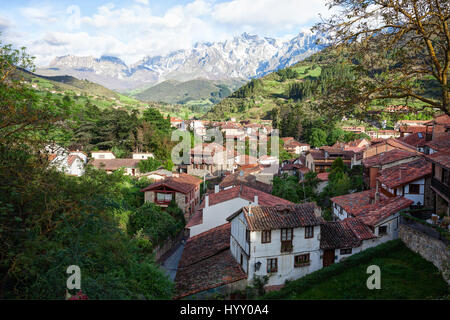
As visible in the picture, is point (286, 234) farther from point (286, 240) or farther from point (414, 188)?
point (414, 188)

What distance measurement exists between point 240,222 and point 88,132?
144ft

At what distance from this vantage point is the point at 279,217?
16672 millimetres

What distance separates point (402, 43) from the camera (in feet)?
28.9

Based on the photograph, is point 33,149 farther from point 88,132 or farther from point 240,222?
point 88,132

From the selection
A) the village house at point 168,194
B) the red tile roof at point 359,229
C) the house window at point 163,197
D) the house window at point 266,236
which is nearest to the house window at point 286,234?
the house window at point 266,236

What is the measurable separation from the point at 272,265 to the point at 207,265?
12.4ft

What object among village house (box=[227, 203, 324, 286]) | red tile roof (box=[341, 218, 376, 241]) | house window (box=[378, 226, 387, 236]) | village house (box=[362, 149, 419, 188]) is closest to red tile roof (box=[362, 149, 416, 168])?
village house (box=[362, 149, 419, 188])

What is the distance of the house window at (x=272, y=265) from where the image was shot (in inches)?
638

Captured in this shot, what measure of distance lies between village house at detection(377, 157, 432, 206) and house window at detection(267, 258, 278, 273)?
356 inches

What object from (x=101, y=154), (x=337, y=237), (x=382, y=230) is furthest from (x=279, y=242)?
(x=101, y=154)

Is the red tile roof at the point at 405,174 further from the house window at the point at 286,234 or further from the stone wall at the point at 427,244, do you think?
the house window at the point at 286,234
